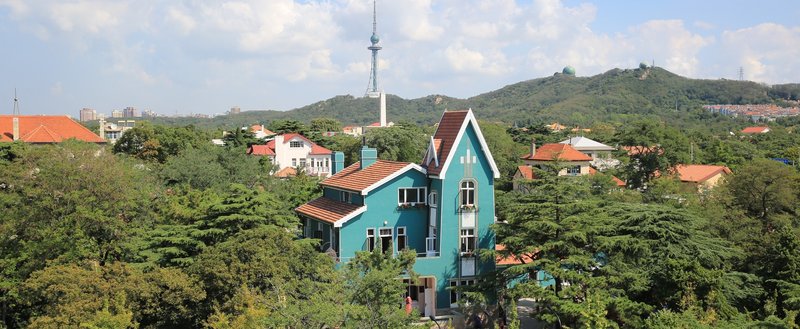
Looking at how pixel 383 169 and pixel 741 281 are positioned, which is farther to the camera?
pixel 383 169

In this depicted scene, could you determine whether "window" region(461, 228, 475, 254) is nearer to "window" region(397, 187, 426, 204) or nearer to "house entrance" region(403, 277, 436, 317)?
"house entrance" region(403, 277, 436, 317)

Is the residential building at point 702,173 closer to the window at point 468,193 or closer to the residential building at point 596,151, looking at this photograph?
the residential building at point 596,151

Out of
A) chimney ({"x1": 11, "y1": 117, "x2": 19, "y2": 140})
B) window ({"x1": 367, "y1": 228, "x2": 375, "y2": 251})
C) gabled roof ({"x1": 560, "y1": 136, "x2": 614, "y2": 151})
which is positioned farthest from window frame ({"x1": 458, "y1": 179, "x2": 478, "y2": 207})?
gabled roof ({"x1": 560, "y1": 136, "x2": 614, "y2": 151})

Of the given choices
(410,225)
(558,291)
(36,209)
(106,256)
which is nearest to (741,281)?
(558,291)

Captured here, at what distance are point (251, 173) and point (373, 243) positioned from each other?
17.9 metres

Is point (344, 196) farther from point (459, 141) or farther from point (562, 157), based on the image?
point (562, 157)

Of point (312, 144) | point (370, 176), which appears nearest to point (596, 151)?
point (312, 144)

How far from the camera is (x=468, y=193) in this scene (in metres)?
27.1

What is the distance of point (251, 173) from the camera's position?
139ft

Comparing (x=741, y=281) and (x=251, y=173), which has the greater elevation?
(x=251, y=173)

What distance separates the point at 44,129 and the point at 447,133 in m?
50.6

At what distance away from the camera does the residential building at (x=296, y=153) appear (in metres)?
75.1

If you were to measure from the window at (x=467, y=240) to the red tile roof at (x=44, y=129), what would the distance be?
47.7 metres

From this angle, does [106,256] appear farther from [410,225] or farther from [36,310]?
[410,225]
